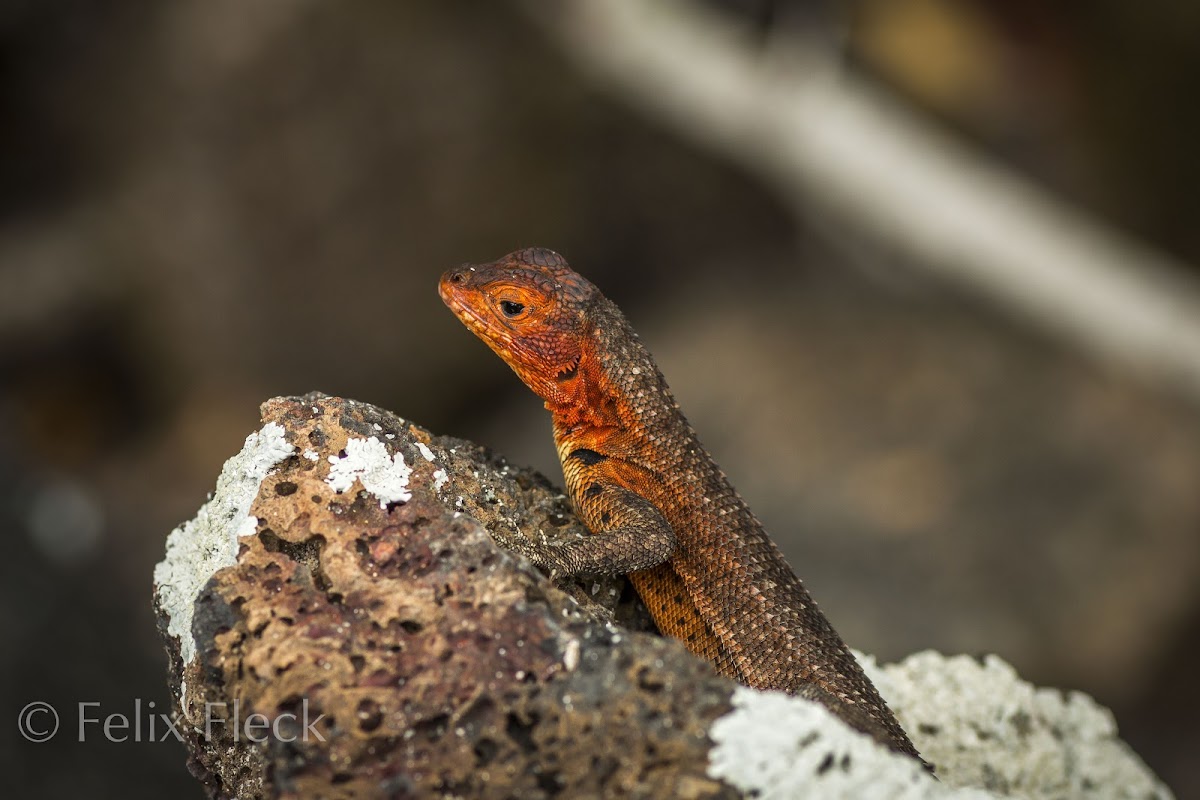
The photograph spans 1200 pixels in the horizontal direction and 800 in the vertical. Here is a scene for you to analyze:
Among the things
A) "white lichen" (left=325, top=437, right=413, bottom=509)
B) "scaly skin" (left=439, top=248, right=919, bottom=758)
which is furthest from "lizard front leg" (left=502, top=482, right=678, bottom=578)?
"white lichen" (left=325, top=437, right=413, bottom=509)

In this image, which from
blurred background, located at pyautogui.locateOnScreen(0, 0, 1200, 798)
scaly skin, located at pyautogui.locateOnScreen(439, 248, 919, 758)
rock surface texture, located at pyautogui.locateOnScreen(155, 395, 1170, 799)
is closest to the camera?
rock surface texture, located at pyautogui.locateOnScreen(155, 395, 1170, 799)

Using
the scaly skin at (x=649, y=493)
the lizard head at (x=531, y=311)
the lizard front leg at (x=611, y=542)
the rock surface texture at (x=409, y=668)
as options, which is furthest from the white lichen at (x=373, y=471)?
the lizard head at (x=531, y=311)

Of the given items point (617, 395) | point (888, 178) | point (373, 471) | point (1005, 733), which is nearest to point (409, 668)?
point (373, 471)

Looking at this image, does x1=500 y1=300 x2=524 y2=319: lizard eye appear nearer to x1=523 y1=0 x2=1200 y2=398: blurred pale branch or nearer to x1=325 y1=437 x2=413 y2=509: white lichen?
x1=325 y1=437 x2=413 y2=509: white lichen

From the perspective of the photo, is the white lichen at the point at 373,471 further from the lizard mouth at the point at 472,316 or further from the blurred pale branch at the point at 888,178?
the blurred pale branch at the point at 888,178

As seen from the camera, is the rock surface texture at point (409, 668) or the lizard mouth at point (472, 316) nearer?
the rock surface texture at point (409, 668)

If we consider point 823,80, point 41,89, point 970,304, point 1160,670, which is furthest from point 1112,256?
point 41,89

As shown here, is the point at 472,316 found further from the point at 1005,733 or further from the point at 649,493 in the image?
the point at 1005,733
